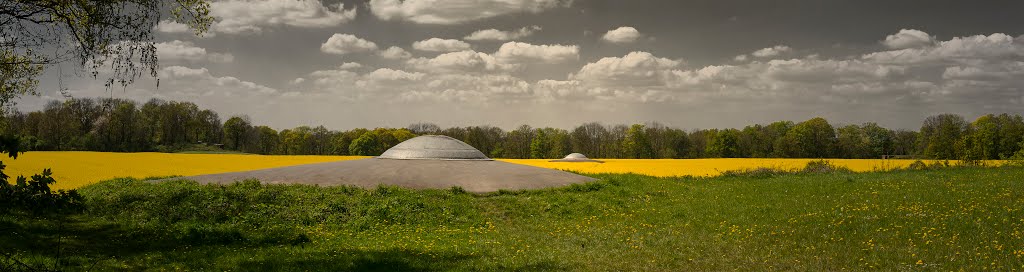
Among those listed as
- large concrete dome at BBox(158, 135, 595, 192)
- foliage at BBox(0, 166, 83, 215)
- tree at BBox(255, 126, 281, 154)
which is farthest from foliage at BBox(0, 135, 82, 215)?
tree at BBox(255, 126, 281, 154)

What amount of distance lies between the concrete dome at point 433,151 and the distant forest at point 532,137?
62.0m

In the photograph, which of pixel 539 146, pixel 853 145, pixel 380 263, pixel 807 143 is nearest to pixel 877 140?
pixel 853 145

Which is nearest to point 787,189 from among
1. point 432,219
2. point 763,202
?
point 763,202

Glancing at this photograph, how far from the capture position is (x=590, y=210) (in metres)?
24.5

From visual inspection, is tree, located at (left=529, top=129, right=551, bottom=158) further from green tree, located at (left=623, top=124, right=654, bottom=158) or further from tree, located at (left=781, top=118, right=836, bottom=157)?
tree, located at (left=781, top=118, right=836, bottom=157)

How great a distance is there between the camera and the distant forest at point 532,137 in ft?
265

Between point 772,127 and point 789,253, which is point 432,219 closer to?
point 789,253

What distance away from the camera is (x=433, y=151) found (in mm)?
38312

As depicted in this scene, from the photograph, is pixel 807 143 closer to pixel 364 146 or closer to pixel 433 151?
pixel 364 146

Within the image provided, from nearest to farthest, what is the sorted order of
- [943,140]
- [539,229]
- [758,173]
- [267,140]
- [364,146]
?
[539,229], [758,173], [943,140], [364,146], [267,140]

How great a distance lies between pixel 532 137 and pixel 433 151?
78793mm

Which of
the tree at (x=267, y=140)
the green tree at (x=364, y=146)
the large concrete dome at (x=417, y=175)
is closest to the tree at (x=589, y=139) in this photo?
the green tree at (x=364, y=146)

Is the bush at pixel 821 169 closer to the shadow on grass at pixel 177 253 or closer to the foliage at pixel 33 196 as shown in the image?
the shadow on grass at pixel 177 253

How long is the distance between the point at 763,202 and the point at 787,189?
5.33m
